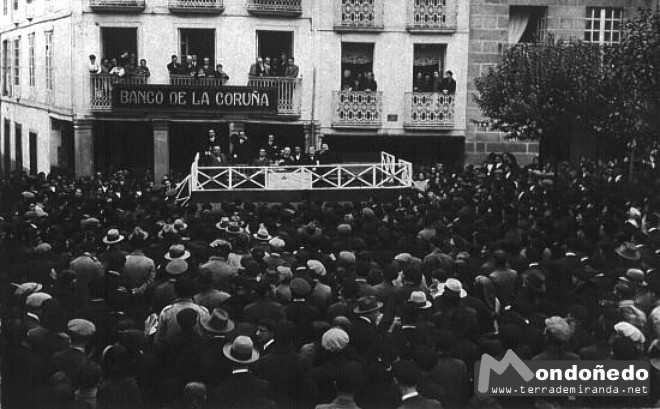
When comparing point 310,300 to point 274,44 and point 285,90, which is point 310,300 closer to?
point 285,90

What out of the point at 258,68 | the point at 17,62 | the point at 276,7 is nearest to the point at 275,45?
the point at 276,7

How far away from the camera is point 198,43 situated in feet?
66.0

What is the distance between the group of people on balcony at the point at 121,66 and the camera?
18555mm

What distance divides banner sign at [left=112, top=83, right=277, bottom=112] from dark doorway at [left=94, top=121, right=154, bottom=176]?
51 cm

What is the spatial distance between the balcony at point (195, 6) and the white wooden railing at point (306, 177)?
351cm

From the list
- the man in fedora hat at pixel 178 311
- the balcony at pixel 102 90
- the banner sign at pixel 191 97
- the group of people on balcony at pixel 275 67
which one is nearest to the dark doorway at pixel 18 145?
the balcony at pixel 102 90

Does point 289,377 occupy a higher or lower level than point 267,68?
lower

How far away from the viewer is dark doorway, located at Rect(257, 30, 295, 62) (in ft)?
67.8

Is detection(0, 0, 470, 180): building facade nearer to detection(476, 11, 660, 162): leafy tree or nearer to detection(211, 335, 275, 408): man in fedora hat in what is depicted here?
detection(476, 11, 660, 162): leafy tree

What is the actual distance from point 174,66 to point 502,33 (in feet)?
26.4

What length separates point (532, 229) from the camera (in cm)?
1183

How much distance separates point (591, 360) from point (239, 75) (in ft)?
45.2

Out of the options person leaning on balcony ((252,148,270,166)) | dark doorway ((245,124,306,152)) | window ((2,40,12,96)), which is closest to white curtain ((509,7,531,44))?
dark doorway ((245,124,306,152))

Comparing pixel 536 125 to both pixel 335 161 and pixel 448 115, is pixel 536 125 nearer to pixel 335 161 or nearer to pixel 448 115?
pixel 448 115
